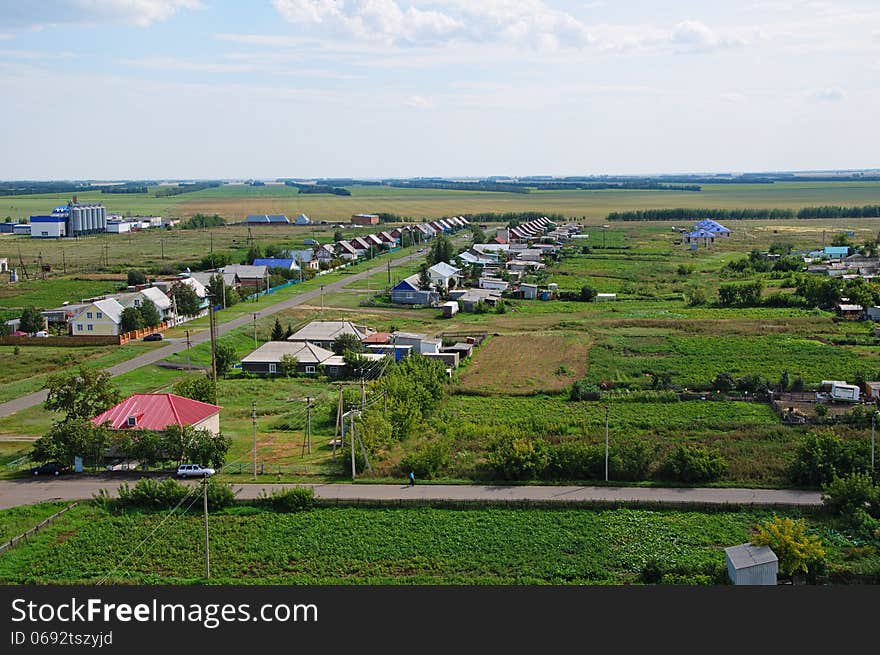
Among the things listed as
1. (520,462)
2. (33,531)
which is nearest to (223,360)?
(33,531)

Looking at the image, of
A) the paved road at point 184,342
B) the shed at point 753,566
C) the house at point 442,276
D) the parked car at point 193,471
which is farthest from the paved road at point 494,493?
the house at point 442,276

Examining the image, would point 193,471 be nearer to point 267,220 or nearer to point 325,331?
point 325,331

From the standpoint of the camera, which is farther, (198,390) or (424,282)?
(424,282)

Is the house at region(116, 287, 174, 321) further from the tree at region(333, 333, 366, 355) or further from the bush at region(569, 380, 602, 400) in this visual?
the bush at region(569, 380, 602, 400)

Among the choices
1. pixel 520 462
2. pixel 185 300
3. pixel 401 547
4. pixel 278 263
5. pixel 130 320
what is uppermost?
pixel 278 263

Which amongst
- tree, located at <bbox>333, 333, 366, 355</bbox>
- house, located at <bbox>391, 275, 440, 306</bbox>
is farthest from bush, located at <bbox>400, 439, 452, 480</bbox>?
house, located at <bbox>391, 275, 440, 306</bbox>

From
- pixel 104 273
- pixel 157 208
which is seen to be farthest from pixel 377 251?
pixel 157 208

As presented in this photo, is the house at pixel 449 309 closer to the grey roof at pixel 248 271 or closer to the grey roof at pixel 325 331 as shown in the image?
the grey roof at pixel 325 331
